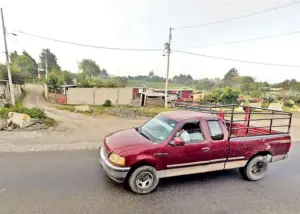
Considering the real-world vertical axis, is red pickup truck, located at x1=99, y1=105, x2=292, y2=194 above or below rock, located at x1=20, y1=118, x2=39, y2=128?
above

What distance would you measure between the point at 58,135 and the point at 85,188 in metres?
4.83

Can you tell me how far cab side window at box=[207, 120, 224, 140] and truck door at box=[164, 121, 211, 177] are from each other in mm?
222

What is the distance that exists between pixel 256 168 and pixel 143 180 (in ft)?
9.86

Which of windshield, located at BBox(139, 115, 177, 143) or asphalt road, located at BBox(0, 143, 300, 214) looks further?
windshield, located at BBox(139, 115, 177, 143)

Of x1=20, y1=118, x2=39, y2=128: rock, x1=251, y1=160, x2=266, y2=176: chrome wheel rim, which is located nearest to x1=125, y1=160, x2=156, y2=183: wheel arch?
x1=251, y1=160, x2=266, y2=176: chrome wheel rim

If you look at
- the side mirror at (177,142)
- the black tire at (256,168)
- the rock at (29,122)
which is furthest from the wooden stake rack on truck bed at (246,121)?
the rock at (29,122)

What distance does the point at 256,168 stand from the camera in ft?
16.7

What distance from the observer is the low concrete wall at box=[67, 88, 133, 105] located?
24781mm

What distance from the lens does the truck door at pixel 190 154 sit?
419 cm

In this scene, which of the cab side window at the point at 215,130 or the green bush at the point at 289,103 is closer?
the cab side window at the point at 215,130

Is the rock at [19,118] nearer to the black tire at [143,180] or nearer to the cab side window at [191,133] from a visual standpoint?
the black tire at [143,180]

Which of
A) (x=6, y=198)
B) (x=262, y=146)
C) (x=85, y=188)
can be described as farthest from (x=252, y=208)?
(x=6, y=198)

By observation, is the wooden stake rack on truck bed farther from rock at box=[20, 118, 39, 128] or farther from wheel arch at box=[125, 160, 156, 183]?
rock at box=[20, 118, 39, 128]

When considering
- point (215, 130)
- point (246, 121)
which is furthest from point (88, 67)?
point (215, 130)
